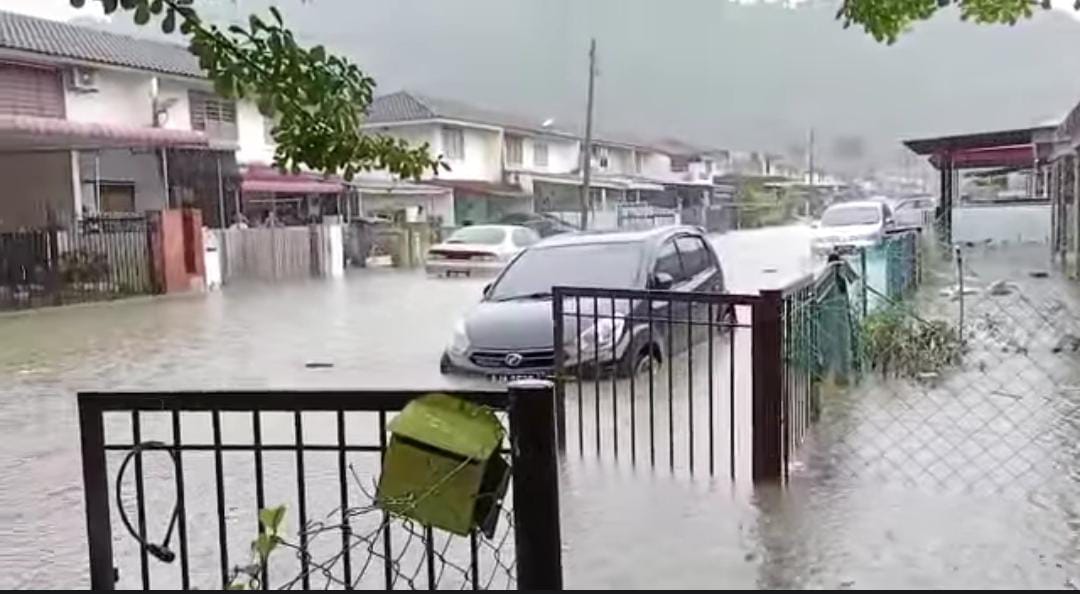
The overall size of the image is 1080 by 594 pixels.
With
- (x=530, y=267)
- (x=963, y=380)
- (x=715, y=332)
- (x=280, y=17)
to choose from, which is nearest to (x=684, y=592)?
(x=280, y=17)

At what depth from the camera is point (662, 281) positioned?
19.4ft

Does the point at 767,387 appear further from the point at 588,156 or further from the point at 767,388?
the point at 588,156

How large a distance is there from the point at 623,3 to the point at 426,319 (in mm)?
5163

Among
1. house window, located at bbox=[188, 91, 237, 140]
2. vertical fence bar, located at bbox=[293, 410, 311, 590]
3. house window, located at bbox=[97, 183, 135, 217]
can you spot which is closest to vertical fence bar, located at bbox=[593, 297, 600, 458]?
vertical fence bar, located at bbox=[293, 410, 311, 590]

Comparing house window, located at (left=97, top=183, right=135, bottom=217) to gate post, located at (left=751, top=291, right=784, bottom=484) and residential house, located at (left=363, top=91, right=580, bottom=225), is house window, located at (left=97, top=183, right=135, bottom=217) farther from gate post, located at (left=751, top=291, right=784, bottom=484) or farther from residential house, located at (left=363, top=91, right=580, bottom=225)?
gate post, located at (left=751, top=291, right=784, bottom=484)

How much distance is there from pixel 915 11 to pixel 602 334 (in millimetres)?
2609

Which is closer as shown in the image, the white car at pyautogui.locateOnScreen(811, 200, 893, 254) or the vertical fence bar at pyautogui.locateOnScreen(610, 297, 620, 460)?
the vertical fence bar at pyautogui.locateOnScreen(610, 297, 620, 460)

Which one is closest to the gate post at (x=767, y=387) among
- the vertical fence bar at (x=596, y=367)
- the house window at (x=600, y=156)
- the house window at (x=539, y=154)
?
the vertical fence bar at (x=596, y=367)

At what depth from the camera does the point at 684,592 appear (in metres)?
1.08

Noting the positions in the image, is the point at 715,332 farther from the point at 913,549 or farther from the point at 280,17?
the point at 280,17

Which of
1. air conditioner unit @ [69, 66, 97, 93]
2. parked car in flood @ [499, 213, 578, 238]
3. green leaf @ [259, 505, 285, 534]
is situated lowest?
green leaf @ [259, 505, 285, 534]

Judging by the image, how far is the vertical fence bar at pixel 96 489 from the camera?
6.33ft

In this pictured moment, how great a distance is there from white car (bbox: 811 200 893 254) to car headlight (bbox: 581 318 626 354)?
1756 millimetres

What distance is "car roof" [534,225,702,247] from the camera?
6.18m
